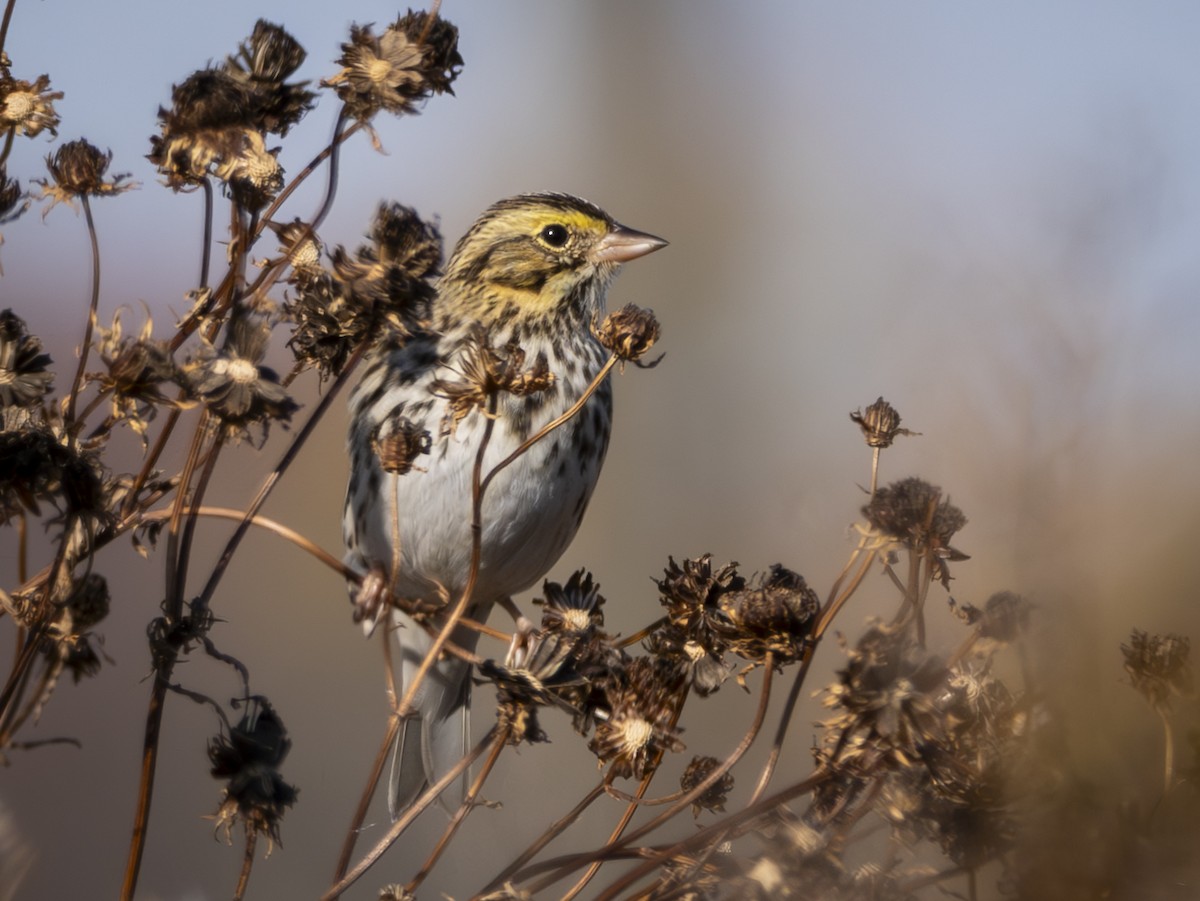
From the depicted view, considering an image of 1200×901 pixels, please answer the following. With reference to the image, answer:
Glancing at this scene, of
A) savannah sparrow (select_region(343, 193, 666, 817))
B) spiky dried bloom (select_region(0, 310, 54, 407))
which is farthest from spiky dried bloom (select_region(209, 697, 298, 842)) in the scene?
A: savannah sparrow (select_region(343, 193, 666, 817))

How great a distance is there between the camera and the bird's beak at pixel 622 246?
273 centimetres

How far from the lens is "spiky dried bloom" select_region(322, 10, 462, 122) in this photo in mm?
1381

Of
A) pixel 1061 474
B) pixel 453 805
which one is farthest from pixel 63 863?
pixel 1061 474

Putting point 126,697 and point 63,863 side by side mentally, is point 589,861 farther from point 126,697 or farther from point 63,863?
point 126,697

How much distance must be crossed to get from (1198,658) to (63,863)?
431cm

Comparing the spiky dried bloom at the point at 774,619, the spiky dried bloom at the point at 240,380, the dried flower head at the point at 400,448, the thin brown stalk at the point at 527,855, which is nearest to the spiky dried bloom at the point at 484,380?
the dried flower head at the point at 400,448

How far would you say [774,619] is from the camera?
1.31m

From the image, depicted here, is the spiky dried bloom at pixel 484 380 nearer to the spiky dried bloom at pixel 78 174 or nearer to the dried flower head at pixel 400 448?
the dried flower head at pixel 400 448

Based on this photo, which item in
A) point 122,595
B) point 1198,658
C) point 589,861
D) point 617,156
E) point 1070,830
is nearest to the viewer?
point 1070,830

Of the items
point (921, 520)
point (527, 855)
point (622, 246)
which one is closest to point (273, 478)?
point (527, 855)

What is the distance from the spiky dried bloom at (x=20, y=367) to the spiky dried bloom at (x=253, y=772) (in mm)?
370

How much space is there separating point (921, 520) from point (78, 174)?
3.18 ft

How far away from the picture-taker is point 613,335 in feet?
4.79

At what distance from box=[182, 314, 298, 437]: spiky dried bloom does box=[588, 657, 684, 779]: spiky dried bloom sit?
43 cm
